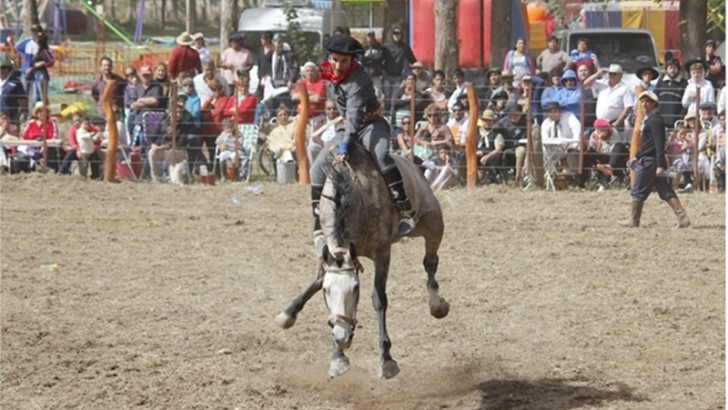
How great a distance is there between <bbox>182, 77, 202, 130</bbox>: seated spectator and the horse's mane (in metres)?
11.5

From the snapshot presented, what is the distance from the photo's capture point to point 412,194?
10.2m

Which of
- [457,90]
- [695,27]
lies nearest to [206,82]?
[457,90]

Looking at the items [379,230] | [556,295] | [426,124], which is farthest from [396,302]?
[426,124]

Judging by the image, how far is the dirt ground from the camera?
29.9 ft

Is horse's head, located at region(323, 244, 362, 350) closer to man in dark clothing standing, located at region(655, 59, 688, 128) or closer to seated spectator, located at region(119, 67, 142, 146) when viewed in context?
man in dark clothing standing, located at region(655, 59, 688, 128)

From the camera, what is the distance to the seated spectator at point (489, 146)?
758 inches

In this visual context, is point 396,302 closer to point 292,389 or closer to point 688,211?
point 292,389

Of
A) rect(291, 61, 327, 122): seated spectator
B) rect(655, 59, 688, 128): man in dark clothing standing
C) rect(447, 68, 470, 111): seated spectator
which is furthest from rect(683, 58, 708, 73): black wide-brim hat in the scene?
rect(291, 61, 327, 122): seated spectator

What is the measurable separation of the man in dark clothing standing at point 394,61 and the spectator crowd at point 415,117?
0.02m

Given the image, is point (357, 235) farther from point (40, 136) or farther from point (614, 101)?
point (40, 136)

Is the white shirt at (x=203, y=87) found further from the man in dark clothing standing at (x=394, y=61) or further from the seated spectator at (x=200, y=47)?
the man in dark clothing standing at (x=394, y=61)

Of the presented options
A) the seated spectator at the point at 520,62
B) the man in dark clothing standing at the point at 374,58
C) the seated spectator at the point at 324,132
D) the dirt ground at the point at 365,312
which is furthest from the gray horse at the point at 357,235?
the seated spectator at the point at 520,62

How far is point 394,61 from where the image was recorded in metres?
21.8

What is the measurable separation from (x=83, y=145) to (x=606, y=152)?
24.3 feet
